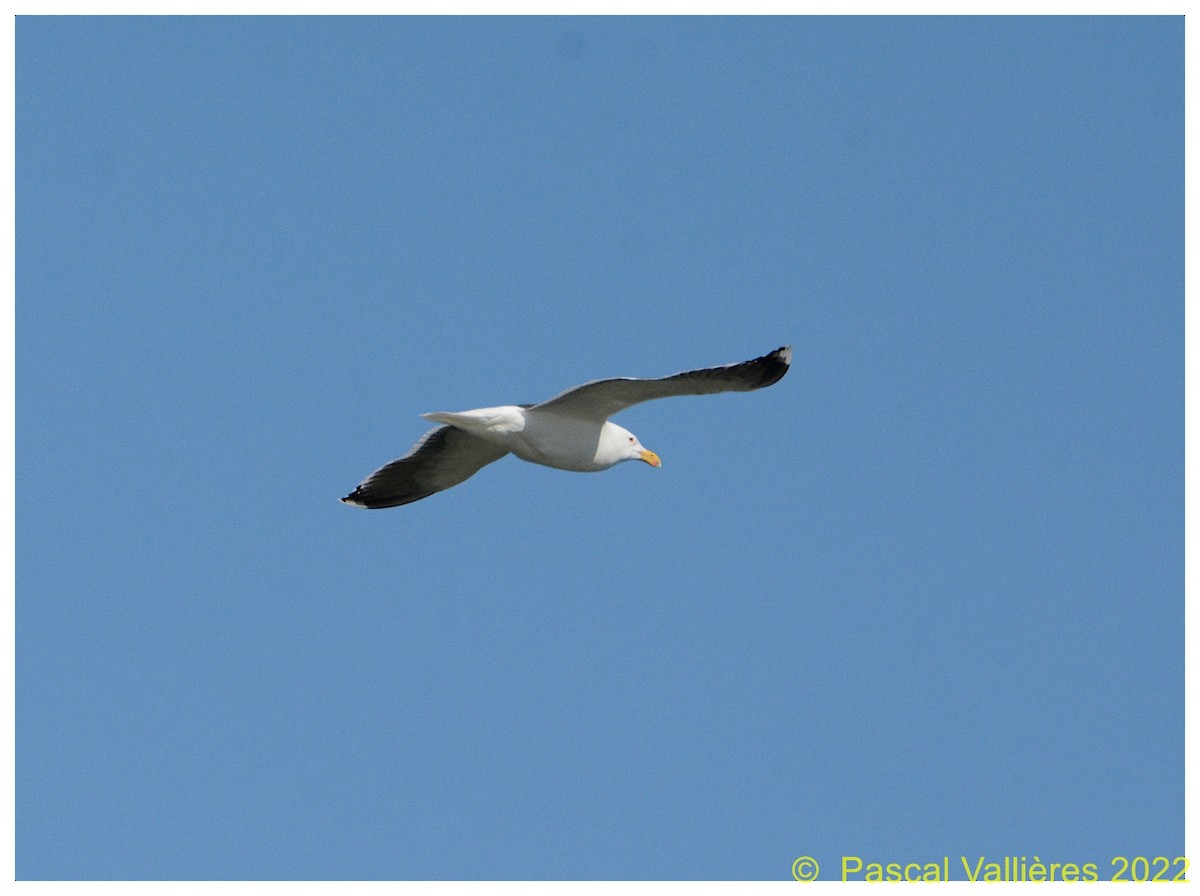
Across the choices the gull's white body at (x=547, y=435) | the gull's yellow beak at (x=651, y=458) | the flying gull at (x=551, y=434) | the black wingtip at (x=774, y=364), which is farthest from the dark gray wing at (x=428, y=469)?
the black wingtip at (x=774, y=364)

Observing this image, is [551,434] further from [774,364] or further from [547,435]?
[774,364]

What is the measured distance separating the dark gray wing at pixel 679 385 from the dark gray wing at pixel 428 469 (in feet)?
5.35

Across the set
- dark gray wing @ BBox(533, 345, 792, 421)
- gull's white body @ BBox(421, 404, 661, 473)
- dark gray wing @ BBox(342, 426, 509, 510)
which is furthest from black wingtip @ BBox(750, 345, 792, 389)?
dark gray wing @ BBox(342, 426, 509, 510)

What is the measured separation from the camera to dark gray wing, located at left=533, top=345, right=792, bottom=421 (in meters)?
10.8

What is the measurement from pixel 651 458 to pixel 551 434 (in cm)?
115

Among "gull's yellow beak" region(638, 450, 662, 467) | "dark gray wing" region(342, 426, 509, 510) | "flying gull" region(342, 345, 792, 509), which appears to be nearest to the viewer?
"flying gull" region(342, 345, 792, 509)

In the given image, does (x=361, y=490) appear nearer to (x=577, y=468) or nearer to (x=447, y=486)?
(x=447, y=486)

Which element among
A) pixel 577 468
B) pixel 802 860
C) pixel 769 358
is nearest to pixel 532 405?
pixel 577 468

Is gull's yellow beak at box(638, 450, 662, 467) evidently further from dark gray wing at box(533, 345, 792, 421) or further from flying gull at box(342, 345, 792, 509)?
dark gray wing at box(533, 345, 792, 421)

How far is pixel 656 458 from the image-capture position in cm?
1268

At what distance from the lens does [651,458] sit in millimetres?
12641

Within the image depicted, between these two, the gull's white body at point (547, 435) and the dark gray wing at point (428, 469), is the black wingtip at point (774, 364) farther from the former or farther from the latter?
the dark gray wing at point (428, 469)

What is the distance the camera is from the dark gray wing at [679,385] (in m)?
10.8

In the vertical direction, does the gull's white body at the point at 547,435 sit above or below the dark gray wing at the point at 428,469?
below
